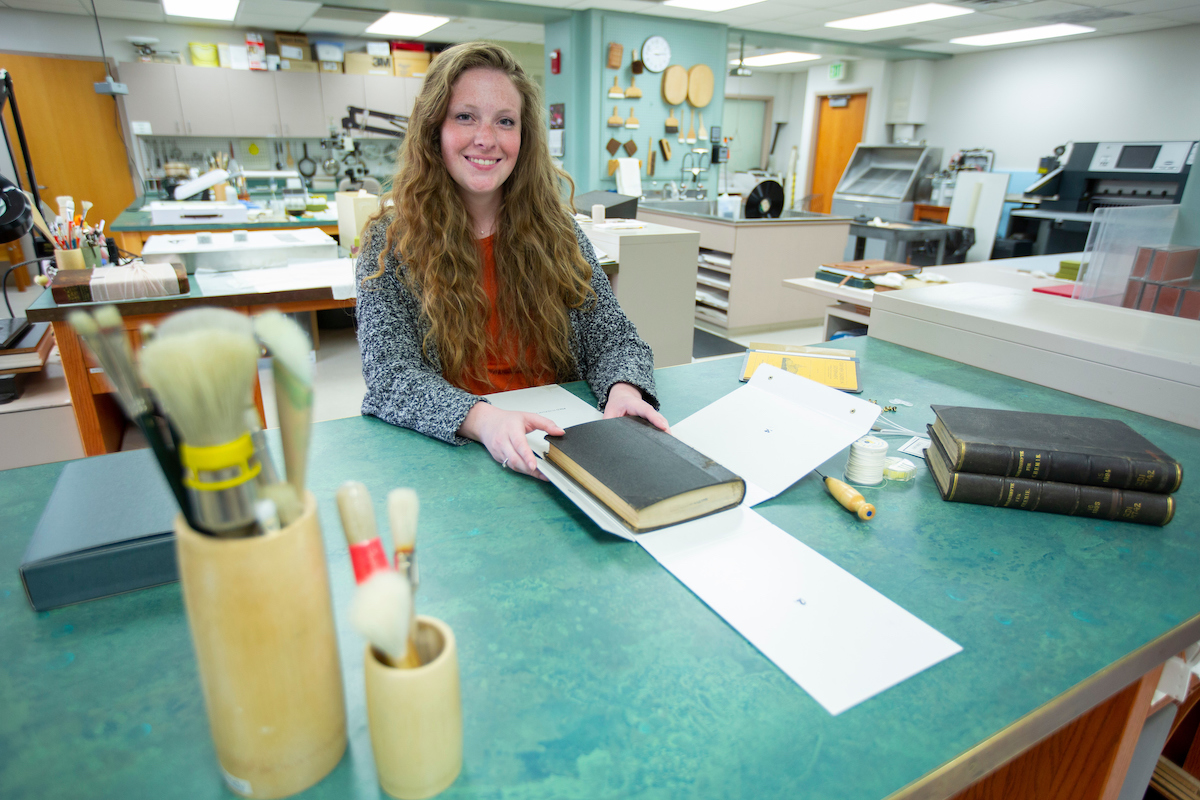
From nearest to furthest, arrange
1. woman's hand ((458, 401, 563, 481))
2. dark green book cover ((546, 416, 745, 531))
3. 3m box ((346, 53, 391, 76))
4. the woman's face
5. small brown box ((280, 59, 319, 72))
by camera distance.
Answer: dark green book cover ((546, 416, 745, 531)) → woman's hand ((458, 401, 563, 481)) → the woman's face → small brown box ((280, 59, 319, 72)) → 3m box ((346, 53, 391, 76))

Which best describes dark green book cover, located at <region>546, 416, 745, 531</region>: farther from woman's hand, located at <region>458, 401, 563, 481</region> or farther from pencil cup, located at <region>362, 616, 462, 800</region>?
pencil cup, located at <region>362, 616, 462, 800</region>

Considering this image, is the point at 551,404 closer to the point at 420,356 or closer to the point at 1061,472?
the point at 420,356

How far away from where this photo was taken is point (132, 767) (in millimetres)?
500

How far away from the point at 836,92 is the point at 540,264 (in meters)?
8.85

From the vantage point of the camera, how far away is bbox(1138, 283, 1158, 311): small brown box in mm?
1796

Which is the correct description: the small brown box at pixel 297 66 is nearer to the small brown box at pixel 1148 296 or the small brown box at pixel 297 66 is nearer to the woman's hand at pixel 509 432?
the woman's hand at pixel 509 432

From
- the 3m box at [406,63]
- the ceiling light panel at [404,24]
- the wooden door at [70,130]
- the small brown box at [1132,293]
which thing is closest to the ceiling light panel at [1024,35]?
the ceiling light panel at [404,24]

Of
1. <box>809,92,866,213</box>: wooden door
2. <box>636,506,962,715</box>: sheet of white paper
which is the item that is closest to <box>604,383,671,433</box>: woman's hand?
<box>636,506,962,715</box>: sheet of white paper

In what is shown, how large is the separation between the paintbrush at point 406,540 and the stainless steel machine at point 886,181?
717 cm

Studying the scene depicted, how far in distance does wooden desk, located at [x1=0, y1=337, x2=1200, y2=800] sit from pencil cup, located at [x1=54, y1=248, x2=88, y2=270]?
1.61 m

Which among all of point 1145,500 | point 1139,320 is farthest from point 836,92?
point 1145,500

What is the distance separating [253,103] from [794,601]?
7.56 m

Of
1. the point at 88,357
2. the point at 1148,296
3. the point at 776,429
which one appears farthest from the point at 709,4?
the point at 776,429

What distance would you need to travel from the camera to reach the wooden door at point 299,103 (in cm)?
659
